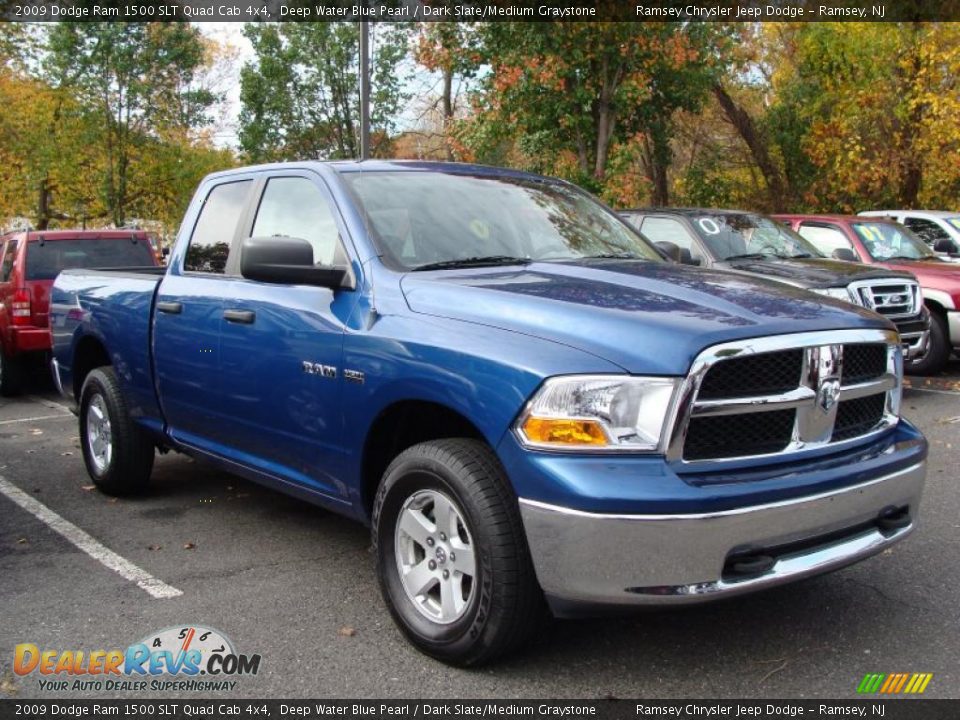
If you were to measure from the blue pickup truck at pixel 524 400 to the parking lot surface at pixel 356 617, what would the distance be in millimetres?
326

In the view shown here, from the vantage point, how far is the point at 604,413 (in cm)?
307

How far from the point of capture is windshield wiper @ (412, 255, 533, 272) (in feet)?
13.5

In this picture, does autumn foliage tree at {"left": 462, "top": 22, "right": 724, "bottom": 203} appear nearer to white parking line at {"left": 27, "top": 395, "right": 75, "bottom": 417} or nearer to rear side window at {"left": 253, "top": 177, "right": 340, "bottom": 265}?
white parking line at {"left": 27, "top": 395, "right": 75, "bottom": 417}

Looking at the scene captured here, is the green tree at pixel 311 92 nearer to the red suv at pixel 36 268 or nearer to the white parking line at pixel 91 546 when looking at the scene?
the red suv at pixel 36 268

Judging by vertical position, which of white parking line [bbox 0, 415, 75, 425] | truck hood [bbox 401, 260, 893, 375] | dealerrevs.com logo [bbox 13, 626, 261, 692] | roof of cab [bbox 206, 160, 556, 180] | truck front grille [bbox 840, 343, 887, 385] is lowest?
white parking line [bbox 0, 415, 75, 425]

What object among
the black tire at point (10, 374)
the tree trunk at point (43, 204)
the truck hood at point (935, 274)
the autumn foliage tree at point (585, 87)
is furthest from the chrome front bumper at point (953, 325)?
the tree trunk at point (43, 204)

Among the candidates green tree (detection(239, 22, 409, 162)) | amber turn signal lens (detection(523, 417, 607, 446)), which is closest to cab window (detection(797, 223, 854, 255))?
amber turn signal lens (detection(523, 417, 607, 446))

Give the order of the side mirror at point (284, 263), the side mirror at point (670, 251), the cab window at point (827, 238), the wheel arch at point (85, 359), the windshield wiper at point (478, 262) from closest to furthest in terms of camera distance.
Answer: the side mirror at point (284, 263) < the windshield wiper at point (478, 262) < the side mirror at point (670, 251) < the wheel arch at point (85, 359) < the cab window at point (827, 238)

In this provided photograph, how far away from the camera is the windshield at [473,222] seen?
4.23m

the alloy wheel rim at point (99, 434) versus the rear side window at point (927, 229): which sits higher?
the rear side window at point (927, 229)

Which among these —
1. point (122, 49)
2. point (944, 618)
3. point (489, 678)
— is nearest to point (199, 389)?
point (489, 678)

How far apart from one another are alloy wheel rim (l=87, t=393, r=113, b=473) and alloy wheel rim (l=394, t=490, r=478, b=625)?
2921 mm

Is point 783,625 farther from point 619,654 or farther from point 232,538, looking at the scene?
point 232,538

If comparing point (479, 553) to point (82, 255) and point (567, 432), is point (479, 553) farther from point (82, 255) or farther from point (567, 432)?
point (82, 255)
